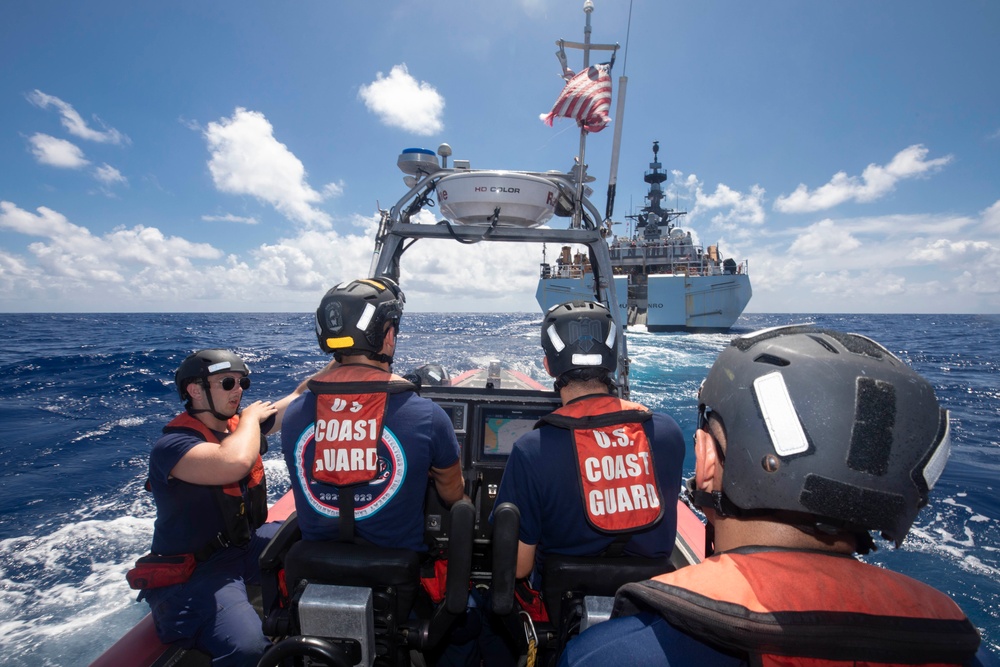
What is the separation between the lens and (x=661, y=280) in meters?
37.8

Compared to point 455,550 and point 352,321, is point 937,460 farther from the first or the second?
point 352,321

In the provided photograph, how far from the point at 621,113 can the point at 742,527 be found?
162 inches

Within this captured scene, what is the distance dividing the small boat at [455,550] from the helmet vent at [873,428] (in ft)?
3.76

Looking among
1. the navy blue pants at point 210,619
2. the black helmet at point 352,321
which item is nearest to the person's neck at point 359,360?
the black helmet at point 352,321

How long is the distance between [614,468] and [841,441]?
3.53 feet

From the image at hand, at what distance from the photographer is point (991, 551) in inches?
202

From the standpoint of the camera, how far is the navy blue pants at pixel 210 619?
2.36 m

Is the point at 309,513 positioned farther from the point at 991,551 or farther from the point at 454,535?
the point at 991,551

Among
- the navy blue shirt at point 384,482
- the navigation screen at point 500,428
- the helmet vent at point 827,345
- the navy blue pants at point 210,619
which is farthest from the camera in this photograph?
the navigation screen at point 500,428

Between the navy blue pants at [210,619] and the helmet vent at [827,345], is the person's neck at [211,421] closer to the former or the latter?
the navy blue pants at [210,619]

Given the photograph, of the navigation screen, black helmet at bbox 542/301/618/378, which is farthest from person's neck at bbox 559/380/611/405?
the navigation screen

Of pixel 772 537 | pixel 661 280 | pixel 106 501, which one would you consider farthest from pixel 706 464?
pixel 661 280

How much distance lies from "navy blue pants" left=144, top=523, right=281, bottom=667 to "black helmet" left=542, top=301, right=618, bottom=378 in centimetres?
219

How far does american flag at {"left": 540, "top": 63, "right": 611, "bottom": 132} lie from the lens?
4352 millimetres
